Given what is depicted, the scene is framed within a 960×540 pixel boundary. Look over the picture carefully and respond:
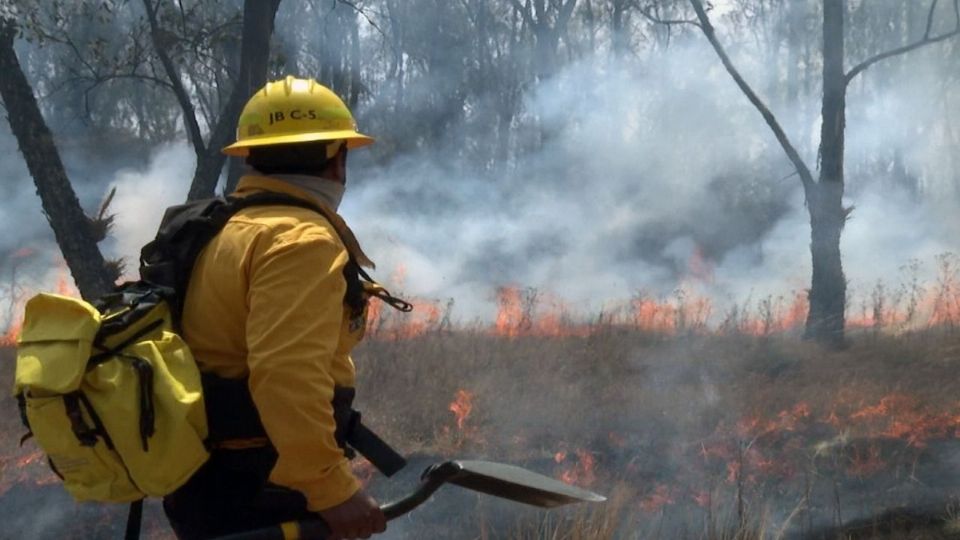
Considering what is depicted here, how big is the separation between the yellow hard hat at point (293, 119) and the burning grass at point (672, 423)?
265 cm

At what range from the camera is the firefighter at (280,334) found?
2.44m

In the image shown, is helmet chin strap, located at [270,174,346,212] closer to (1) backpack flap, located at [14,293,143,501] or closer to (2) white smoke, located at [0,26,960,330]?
(1) backpack flap, located at [14,293,143,501]

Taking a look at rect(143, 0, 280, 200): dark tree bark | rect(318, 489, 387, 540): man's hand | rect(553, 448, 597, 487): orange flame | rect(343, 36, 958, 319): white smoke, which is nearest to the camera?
rect(318, 489, 387, 540): man's hand

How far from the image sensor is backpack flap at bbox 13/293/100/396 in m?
2.40

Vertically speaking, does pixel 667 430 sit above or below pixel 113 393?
below

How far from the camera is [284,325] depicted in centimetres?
244

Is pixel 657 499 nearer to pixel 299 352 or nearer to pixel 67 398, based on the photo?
pixel 299 352

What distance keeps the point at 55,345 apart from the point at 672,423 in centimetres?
649

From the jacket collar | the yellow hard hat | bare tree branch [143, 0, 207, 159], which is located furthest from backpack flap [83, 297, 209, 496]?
bare tree branch [143, 0, 207, 159]

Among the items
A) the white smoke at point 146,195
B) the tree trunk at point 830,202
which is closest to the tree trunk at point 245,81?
the tree trunk at point 830,202

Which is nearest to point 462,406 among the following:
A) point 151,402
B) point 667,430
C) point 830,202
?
point 667,430

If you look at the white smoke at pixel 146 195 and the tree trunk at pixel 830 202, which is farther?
the white smoke at pixel 146 195

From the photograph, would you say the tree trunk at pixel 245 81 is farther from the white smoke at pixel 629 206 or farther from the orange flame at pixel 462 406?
the white smoke at pixel 629 206

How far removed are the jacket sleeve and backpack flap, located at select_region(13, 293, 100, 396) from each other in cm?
34
